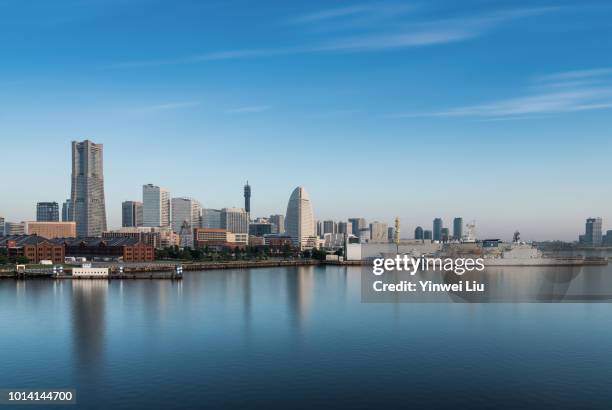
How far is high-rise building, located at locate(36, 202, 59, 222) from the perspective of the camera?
170 m

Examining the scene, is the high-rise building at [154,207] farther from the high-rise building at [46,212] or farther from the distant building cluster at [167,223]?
the high-rise building at [46,212]

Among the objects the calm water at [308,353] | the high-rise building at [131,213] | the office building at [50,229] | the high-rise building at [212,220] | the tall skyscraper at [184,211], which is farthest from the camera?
the high-rise building at [212,220]

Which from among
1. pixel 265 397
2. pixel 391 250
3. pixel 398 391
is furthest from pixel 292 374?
pixel 391 250

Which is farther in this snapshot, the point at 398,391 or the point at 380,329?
the point at 380,329

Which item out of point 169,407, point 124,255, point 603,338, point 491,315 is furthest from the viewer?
point 124,255

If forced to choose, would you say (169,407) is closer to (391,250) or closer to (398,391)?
(398,391)

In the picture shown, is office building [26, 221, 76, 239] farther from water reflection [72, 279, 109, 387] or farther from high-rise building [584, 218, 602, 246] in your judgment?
high-rise building [584, 218, 602, 246]

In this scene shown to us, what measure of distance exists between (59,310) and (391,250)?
71.5 metres

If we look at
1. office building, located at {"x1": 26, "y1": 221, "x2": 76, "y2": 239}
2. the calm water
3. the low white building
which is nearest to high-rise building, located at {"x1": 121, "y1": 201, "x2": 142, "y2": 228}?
office building, located at {"x1": 26, "y1": 221, "x2": 76, "y2": 239}

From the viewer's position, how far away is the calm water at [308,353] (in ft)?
53.3

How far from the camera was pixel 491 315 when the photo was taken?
30.3m

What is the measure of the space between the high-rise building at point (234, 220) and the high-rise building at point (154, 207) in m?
18.8

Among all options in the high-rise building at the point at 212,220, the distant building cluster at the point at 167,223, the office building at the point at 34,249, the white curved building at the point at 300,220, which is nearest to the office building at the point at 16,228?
the distant building cluster at the point at 167,223

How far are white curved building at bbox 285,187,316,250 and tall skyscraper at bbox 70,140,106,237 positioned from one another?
Answer: 5813 centimetres
